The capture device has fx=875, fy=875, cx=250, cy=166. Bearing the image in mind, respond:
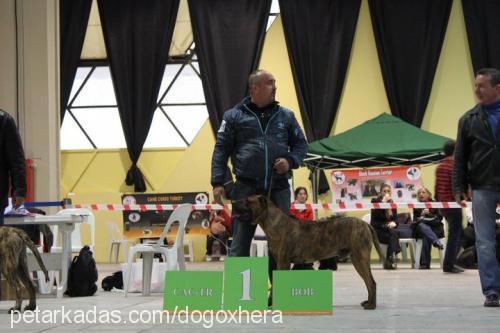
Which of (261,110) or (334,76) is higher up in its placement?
(334,76)

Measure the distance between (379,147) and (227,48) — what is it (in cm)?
478

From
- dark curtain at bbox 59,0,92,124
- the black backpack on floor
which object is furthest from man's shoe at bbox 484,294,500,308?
dark curtain at bbox 59,0,92,124

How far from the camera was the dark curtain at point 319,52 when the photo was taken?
17172 mm

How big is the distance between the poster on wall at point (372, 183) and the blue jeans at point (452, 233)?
416 cm

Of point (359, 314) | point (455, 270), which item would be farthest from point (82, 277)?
point (455, 270)

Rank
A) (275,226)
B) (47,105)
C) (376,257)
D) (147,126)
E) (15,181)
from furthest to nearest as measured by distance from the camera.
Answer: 1. (147,126)
2. (376,257)
3. (47,105)
4. (15,181)
5. (275,226)

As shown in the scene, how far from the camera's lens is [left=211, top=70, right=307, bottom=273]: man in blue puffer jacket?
18.7ft

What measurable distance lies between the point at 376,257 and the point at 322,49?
13.8 feet

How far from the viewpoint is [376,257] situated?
16.6 m

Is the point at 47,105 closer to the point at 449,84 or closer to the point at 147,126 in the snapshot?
the point at 147,126

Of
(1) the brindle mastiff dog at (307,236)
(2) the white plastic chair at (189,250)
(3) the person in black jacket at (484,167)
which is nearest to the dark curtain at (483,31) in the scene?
(2) the white plastic chair at (189,250)

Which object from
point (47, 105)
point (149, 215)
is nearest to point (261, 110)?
point (47, 105)

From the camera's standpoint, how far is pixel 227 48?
17.6 meters

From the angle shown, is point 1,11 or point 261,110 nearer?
point 261,110
